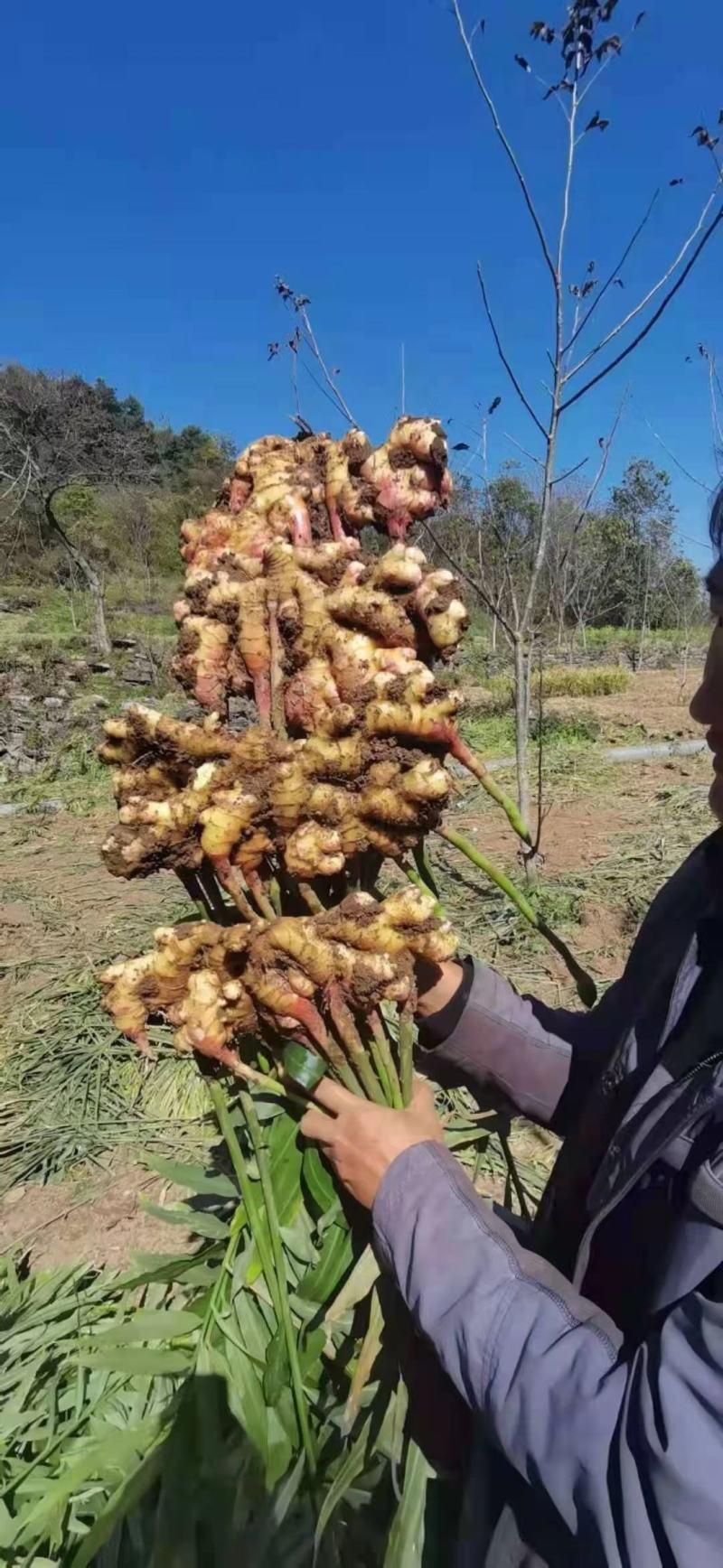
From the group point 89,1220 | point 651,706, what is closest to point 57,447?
point 651,706

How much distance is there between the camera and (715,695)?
922mm

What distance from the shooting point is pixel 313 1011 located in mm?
989

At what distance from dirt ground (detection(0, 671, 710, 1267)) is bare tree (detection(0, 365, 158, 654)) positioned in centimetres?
867

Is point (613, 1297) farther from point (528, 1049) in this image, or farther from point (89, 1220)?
point (89, 1220)

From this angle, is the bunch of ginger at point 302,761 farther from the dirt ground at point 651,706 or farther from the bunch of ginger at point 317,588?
the dirt ground at point 651,706

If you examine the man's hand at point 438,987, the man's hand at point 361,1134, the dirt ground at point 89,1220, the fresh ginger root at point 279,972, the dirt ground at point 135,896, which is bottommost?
the dirt ground at point 89,1220

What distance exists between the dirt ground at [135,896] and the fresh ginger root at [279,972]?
5.54 feet

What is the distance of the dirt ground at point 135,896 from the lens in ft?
8.72

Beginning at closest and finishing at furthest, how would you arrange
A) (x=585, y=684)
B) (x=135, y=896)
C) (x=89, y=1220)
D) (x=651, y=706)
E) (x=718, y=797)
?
(x=718, y=797), (x=89, y=1220), (x=135, y=896), (x=651, y=706), (x=585, y=684)

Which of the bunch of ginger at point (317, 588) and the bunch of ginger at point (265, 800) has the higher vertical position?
the bunch of ginger at point (317, 588)

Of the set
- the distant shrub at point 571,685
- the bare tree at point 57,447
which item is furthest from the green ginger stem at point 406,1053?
the bare tree at point 57,447

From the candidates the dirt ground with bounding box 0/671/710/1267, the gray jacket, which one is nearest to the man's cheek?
the gray jacket

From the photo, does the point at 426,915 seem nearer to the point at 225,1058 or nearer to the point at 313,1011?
the point at 313,1011

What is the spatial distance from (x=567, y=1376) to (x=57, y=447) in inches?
725
